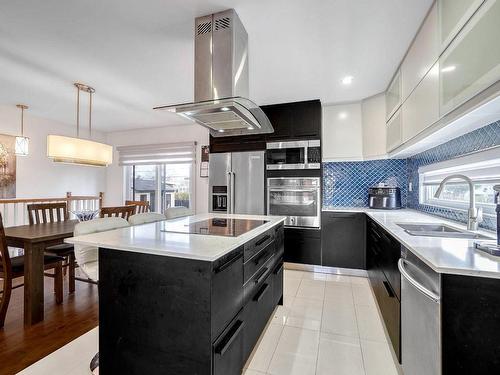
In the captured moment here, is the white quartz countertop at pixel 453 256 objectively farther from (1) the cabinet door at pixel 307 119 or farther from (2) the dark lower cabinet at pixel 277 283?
(1) the cabinet door at pixel 307 119

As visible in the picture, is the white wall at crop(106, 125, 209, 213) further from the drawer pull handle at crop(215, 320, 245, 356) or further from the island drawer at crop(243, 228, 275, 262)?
the drawer pull handle at crop(215, 320, 245, 356)

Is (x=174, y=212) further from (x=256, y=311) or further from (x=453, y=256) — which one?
(x=453, y=256)

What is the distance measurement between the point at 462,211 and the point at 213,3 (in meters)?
2.48

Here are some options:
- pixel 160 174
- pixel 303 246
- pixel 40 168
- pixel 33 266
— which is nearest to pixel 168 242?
pixel 33 266

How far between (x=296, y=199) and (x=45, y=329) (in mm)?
2984

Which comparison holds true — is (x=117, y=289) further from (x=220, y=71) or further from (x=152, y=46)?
(x=152, y=46)

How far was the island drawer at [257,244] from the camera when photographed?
148 centimetres

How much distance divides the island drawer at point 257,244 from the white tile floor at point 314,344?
778 mm

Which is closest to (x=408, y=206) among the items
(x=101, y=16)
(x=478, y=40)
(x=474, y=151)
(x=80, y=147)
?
(x=474, y=151)

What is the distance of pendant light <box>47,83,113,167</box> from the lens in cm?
259

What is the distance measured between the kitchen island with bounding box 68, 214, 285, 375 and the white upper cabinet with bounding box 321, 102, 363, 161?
2.55 metres

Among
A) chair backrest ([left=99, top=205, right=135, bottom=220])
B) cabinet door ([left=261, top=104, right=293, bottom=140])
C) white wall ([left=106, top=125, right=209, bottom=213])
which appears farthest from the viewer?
white wall ([left=106, top=125, right=209, bottom=213])

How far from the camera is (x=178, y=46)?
7.13 ft

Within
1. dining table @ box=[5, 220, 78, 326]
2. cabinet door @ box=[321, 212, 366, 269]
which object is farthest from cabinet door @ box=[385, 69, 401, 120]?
dining table @ box=[5, 220, 78, 326]
